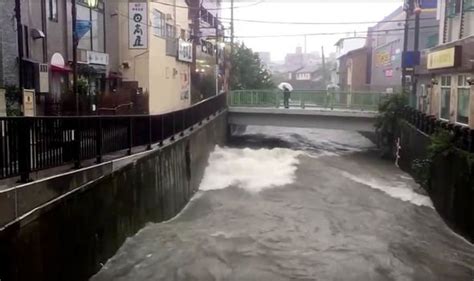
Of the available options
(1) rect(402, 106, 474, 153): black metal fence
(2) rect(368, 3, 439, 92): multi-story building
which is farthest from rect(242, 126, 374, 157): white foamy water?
(1) rect(402, 106, 474, 153): black metal fence

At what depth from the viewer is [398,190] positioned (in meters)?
20.4

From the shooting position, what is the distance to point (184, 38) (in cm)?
3534

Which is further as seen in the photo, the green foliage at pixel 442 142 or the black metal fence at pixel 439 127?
the green foliage at pixel 442 142

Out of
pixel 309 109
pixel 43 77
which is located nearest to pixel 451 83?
pixel 309 109

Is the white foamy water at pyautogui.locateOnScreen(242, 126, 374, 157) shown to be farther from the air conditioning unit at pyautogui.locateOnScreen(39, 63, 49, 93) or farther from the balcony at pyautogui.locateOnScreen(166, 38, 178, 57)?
the air conditioning unit at pyautogui.locateOnScreen(39, 63, 49, 93)

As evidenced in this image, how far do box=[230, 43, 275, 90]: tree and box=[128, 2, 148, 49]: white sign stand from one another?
27.0 metres

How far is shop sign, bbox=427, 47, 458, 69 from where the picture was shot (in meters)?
18.3

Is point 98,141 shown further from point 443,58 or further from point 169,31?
point 169,31

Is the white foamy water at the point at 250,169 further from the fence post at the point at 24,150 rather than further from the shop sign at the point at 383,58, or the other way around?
the shop sign at the point at 383,58

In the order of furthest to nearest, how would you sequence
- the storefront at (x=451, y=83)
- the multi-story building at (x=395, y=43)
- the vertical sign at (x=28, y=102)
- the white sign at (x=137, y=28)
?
1. the multi-story building at (x=395, y=43)
2. the white sign at (x=137, y=28)
3. the storefront at (x=451, y=83)
4. the vertical sign at (x=28, y=102)

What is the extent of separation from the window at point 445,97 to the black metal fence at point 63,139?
13441 mm

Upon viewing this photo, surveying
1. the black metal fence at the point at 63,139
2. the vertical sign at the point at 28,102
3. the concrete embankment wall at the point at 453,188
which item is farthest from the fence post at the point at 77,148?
the concrete embankment wall at the point at 453,188

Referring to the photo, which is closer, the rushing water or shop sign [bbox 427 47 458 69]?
the rushing water

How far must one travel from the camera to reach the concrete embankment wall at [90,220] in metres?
6.51
